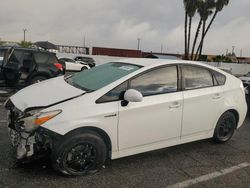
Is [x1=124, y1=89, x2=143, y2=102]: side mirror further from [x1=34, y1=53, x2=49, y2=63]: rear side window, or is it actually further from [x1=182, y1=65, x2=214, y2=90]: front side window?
[x1=34, y1=53, x2=49, y2=63]: rear side window

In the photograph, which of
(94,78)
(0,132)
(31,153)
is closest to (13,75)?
(0,132)

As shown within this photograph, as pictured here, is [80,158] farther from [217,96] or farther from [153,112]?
[217,96]

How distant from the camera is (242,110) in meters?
5.08

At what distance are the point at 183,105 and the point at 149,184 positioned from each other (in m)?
1.33

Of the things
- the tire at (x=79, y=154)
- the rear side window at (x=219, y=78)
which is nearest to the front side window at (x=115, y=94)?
the tire at (x=79, y=154)

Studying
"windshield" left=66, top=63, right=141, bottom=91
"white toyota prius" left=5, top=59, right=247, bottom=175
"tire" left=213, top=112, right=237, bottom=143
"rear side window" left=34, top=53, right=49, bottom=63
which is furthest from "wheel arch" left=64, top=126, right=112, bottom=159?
"rear side window" left=34, top=53, right=49, bottom=63

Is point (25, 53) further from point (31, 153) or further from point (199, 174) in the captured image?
point (199, 174)

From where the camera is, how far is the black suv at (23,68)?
8.33 metres

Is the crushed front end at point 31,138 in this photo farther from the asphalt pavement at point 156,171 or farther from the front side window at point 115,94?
the front side window at point 115,94

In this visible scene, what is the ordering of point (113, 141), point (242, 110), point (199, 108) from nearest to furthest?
1. point (113, 141)
2. point (199, 108)
3. point (242, 110)

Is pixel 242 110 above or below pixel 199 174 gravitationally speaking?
above

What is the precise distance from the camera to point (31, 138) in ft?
10.4

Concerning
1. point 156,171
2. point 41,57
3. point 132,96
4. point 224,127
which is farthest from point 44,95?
point 41,57

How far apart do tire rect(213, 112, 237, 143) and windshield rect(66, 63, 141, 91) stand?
6.20ft
